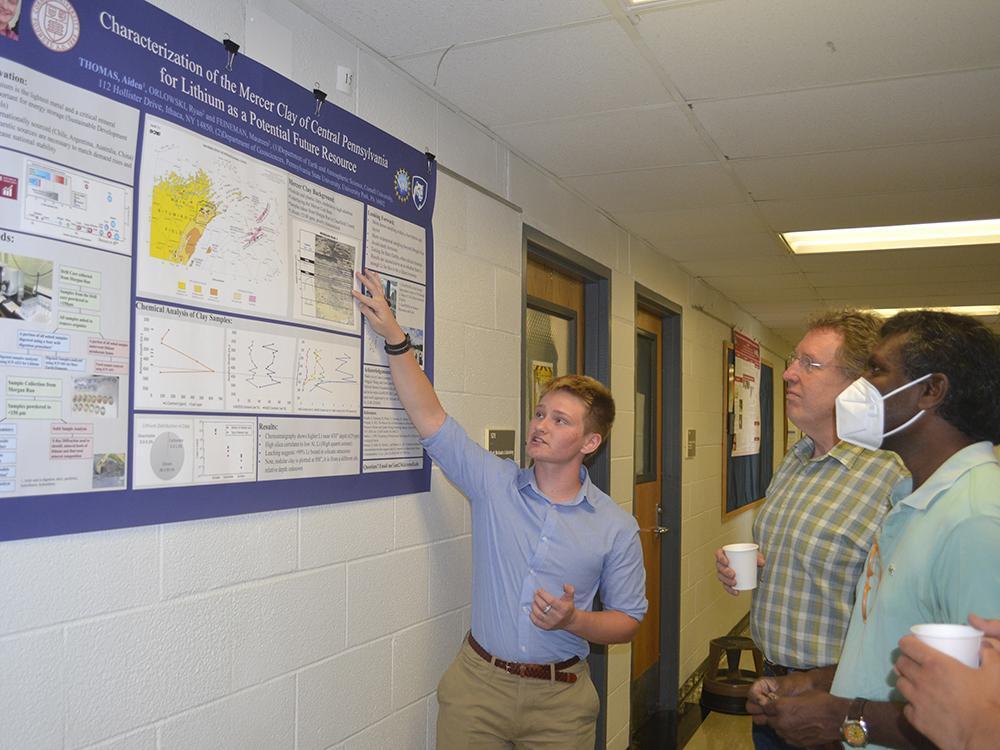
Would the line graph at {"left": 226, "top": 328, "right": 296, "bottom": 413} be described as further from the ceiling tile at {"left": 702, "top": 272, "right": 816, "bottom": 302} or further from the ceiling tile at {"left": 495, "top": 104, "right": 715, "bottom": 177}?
the ceiling tile at {"left": 702, "top": 272, "right": 816, "bottom": 302}

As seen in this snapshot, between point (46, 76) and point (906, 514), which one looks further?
point (906, 514)

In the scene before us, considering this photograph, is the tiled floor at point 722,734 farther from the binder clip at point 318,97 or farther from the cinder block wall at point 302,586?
the binder clip at point 318,97

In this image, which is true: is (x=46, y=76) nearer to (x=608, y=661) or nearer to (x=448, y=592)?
(x=448, y=592)

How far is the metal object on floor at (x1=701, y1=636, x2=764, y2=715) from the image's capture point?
4.61m

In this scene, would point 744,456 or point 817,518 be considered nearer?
point 817,518

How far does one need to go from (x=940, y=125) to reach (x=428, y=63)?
166cm

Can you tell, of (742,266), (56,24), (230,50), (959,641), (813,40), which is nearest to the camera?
(959,641)

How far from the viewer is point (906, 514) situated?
149 cm

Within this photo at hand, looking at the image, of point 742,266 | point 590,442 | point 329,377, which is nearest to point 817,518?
point 590,442

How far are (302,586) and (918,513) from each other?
4.33 ft

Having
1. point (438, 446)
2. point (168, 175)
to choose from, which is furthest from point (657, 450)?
point (168, 175)

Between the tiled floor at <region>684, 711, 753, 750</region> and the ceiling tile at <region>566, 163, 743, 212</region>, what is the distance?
2.76m

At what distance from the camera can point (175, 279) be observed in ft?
5.08

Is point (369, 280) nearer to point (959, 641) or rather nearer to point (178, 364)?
point (178, 364)
